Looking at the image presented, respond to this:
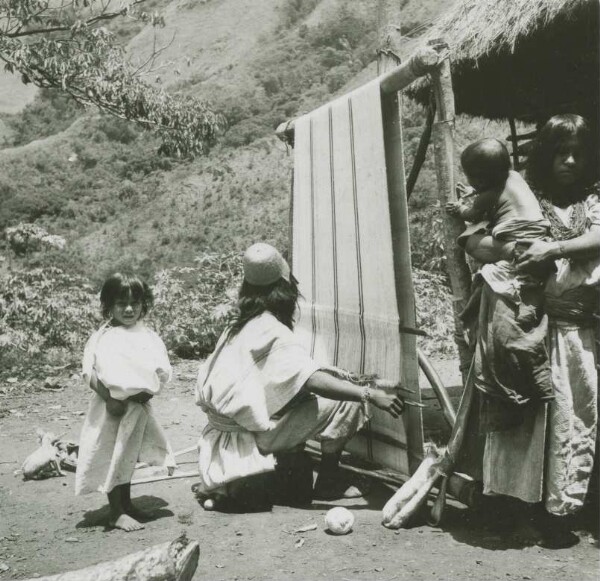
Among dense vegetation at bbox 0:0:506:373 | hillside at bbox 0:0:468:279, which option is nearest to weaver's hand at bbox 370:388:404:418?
dense vegetation at bbox 0:0:506:373

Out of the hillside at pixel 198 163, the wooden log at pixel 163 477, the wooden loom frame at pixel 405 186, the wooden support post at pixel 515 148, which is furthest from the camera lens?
the hillside at pixel 198 163

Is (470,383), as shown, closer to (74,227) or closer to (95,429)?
(95,429)

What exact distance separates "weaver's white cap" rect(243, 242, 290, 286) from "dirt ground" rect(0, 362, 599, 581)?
1.21m

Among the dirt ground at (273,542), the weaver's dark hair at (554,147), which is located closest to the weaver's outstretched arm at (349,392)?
the dirt ground at (273,542)

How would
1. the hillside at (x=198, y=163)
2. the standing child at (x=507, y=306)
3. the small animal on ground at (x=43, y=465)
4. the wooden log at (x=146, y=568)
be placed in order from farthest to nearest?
1. the hillside at (x=198, y=163)
2. the small animal on ground at (x=43, y=465)
3. the standing child at (x=507, y=306)
4. the wooden log at (x=146, y=568)

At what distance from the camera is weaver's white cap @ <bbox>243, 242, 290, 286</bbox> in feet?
11.2

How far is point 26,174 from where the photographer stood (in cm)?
4778

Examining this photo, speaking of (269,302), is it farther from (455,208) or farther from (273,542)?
(273,542)

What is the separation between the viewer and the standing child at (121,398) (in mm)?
3381

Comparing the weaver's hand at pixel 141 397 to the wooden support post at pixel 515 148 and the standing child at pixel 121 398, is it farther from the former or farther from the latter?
the wooden support post at pixel 515 148

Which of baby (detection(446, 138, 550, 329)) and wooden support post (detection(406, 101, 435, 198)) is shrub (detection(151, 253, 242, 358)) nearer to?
wooden support post (detection(406, 101, 435, 198))

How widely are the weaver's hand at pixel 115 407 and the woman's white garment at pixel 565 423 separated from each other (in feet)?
6.25

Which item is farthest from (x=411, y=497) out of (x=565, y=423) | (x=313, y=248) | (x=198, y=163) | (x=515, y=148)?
(x=198, y=163)

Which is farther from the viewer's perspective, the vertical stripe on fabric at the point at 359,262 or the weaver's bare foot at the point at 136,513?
the vertical stripe on fabric at the point at 359,262
